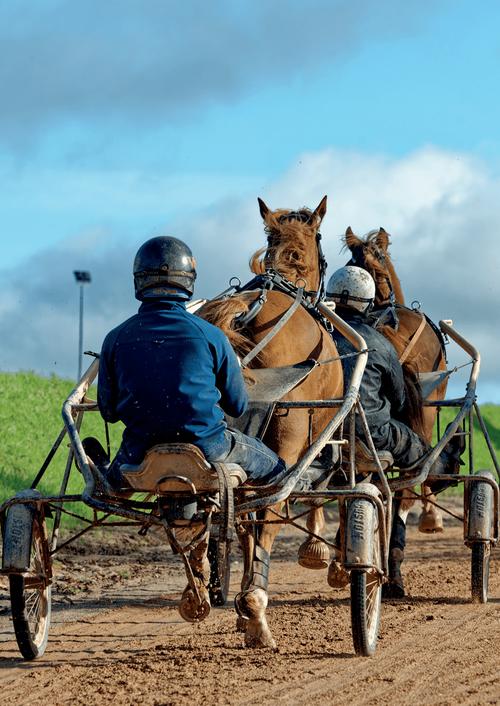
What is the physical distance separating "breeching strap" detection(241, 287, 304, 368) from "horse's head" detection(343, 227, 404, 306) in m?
3.63

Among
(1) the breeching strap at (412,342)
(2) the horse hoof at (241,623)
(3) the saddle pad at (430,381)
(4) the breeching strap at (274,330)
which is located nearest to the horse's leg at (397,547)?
(3) the saddle pad at (430,381)

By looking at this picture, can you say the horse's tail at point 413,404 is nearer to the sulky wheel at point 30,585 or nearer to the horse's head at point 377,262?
the horse's head at point 377,262

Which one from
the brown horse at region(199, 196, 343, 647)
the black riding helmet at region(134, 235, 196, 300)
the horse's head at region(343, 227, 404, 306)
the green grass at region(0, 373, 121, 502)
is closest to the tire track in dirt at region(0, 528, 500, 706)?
the brown horse at region(199, 196, 343, 647)

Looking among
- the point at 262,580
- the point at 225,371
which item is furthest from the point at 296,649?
the point at 225,371

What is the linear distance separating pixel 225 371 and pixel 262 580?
1.34 metres

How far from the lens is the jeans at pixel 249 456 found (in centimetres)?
636

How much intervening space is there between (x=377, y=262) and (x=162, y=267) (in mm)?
5825

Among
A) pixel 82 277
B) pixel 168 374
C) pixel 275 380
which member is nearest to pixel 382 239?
pixel 275 380

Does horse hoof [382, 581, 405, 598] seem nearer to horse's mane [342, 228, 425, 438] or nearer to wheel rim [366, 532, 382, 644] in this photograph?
horse's mane [342, 228, 425, 438]

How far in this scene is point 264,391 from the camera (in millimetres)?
7414

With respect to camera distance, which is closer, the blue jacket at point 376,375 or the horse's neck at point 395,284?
the blue jacket at point 376,375

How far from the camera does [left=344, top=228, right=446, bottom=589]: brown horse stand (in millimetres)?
10633

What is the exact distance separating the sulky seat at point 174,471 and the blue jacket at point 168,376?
0.13 metres

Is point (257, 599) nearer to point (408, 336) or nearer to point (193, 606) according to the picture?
point (193, 606)
